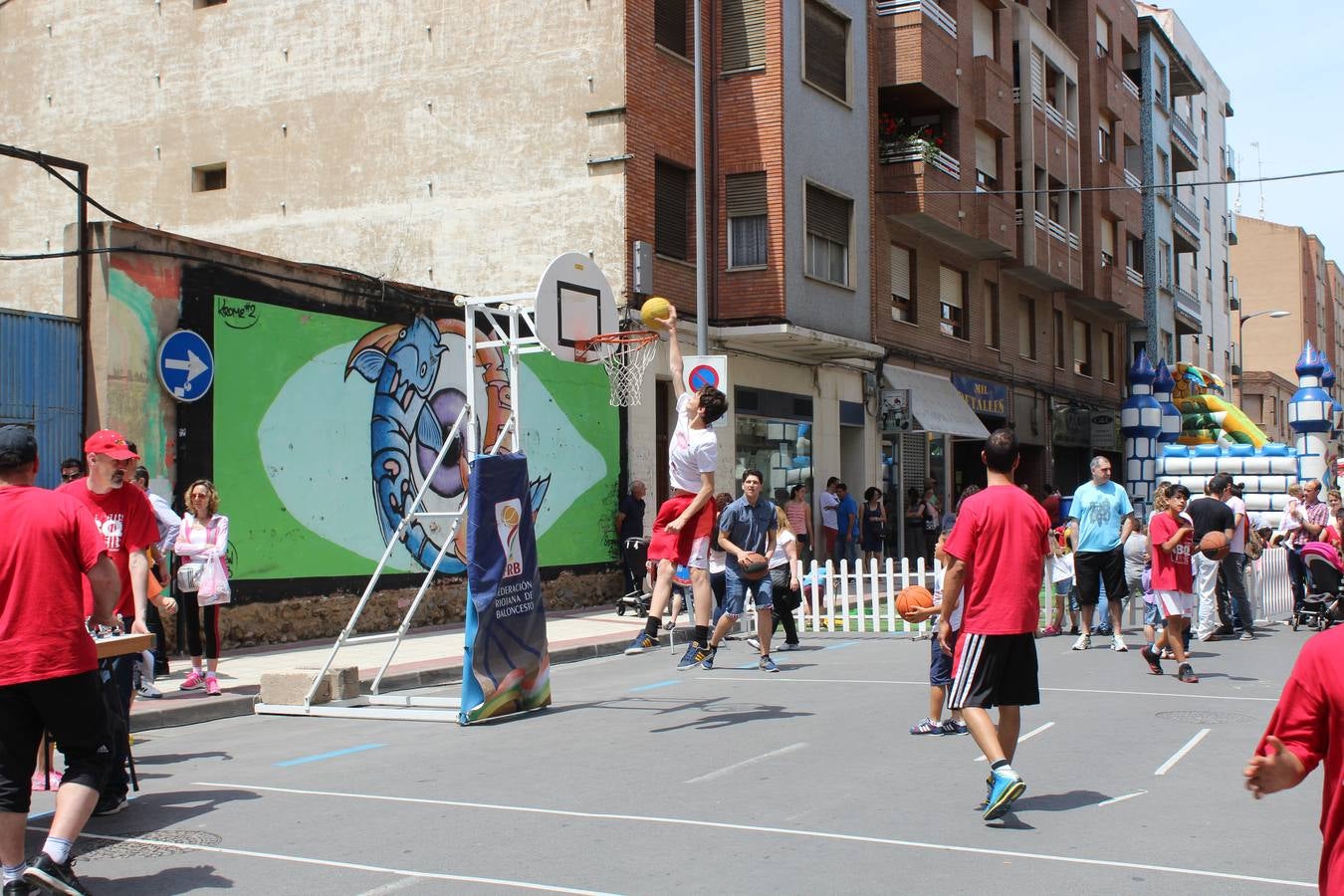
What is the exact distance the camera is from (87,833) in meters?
6.67

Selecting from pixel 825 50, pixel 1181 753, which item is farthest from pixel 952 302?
pixel 1181 753

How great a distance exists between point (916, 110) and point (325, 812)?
25.4m

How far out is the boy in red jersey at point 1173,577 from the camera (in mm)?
11727

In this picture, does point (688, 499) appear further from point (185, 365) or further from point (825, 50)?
point (825, 50)

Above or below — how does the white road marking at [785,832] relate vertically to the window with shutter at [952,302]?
below

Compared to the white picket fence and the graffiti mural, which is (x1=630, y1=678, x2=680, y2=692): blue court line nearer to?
the graffiti mural

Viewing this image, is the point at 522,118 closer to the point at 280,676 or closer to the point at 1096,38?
the point at 280,676

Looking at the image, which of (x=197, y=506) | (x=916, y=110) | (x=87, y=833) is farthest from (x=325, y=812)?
(x=916, y=110)

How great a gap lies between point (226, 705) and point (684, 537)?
416 centimetres

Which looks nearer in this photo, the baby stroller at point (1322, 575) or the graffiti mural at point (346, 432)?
the graffiti mural at point (346, 432)

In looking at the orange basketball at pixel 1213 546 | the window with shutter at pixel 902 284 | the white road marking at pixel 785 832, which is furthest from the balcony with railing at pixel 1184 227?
the white road marking at pixel 785 832

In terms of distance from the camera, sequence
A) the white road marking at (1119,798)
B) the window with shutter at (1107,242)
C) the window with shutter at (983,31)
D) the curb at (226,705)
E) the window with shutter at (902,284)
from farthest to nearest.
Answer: the window with shutter at (1107,242)
the window with shutter at (983,31)
the window with shutter at (902,284)
the curb at (226,705)
the white road marking at (1119,798)

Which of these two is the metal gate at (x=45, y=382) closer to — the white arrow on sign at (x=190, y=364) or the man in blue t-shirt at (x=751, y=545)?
the white arrow on sign at (x=190, y=364)

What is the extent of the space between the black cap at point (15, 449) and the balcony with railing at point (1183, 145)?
47672 mm
